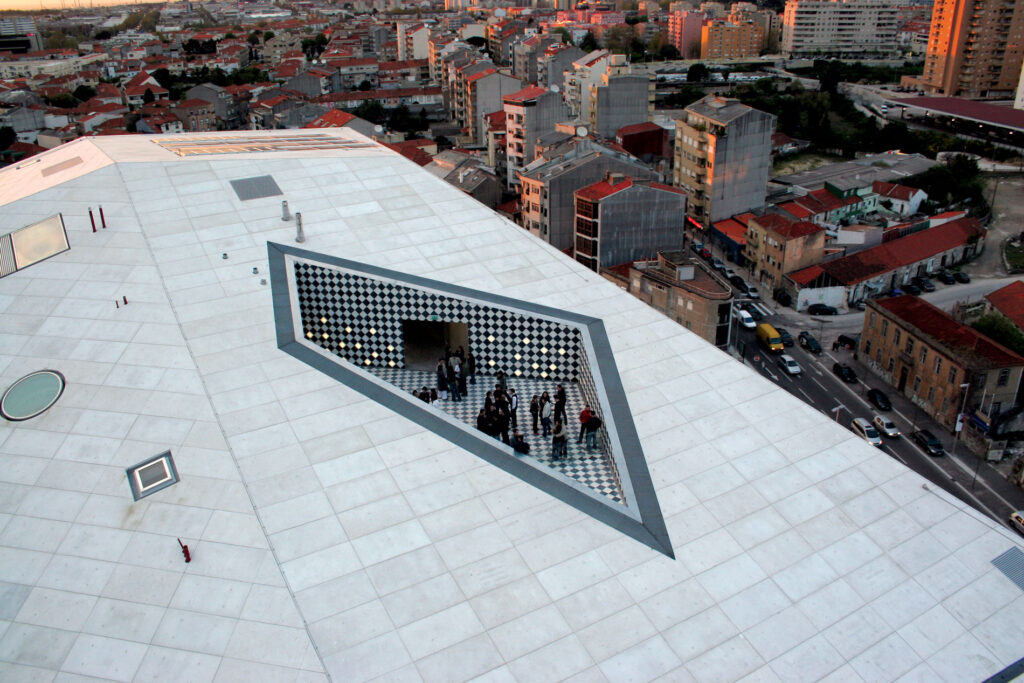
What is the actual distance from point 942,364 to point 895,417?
2616 mm

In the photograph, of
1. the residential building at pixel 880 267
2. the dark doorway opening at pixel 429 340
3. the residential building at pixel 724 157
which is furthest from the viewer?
the residential building at pixel 724 157

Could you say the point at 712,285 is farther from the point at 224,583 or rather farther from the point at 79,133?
the point at 79,133

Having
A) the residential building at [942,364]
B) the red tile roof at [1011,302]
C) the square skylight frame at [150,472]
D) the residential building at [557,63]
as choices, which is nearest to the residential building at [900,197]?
the red tile roof at [1011,302]

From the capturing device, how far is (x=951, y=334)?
96.9 ft

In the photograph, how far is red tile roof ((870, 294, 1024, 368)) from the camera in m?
28.4

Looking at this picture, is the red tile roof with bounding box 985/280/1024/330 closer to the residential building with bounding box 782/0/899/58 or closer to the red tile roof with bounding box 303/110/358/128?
the red tile roof with bounding box 303/110/358/128

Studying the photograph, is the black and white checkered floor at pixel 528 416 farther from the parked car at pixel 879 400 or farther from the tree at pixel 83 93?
the tree at pixel 83 93

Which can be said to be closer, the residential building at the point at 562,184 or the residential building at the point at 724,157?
the residential building at the point at 562,184

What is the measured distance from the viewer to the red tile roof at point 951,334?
28.4 meters

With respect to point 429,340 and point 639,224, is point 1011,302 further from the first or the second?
point 429,340

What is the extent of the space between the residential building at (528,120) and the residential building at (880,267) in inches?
865

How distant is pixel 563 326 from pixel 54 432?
948cm

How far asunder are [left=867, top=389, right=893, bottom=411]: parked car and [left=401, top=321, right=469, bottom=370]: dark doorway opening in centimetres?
1902

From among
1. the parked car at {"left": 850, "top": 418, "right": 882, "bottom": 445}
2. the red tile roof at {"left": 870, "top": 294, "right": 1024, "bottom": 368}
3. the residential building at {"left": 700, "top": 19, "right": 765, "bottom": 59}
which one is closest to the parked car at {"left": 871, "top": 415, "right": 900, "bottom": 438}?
the parked car at {"left": 850, "top": 418, "right": 882, "bottom": 445}
